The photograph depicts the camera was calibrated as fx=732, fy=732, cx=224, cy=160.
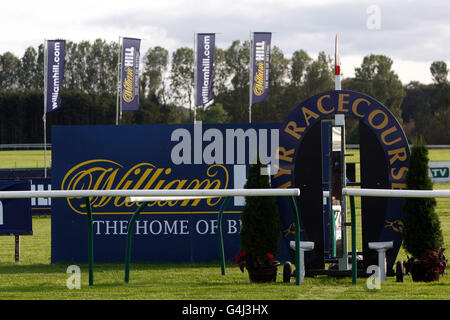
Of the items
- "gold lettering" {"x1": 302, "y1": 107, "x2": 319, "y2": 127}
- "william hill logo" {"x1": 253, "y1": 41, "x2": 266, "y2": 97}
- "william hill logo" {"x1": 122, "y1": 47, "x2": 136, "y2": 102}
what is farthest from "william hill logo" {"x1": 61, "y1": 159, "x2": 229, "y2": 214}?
"william hill logo" {"x1": 122, "y1": 47, "x2": 136, "y2": 102}

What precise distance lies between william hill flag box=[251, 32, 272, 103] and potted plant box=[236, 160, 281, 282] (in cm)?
2156

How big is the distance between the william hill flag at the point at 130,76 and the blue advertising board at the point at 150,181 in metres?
19.7

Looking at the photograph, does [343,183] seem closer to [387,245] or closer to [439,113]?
[387,245]

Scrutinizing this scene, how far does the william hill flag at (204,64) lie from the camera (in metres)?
28.2

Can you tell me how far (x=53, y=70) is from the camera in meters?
27.9

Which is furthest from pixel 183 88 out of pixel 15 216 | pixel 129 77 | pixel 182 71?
pixel 15 216

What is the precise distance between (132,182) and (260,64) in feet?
62.4

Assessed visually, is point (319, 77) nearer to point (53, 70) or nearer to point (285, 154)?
point (53, 70)

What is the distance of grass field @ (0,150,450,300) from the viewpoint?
5514 mm

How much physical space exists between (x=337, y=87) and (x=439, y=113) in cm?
5227

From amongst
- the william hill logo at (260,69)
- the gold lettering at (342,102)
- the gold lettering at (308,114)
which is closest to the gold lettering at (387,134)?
the gold lettering at (342,102)

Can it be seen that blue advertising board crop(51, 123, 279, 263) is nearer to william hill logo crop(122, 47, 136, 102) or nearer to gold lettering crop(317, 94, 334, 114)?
gold lettering crop(317, 94, 334, 114)

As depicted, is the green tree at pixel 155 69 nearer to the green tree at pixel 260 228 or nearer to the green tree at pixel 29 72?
the green tree at pixel 29 72

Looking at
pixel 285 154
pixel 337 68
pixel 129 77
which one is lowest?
pixel 285 154
